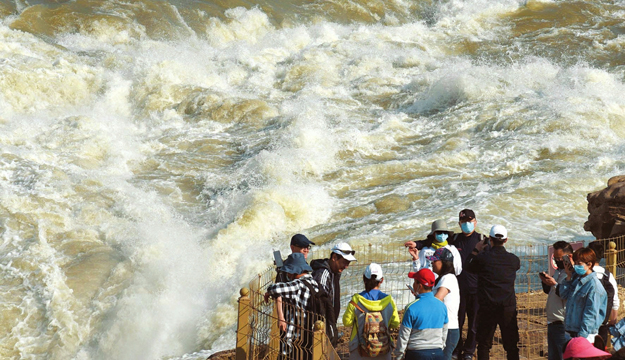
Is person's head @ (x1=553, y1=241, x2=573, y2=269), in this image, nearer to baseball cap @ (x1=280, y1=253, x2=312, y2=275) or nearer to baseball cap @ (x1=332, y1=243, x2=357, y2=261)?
baseball cap @ (x1=332, y1=243, x2=357, y2=261)

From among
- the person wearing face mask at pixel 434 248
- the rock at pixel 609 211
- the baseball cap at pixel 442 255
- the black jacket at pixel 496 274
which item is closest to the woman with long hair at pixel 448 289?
the baseball cap at pixel 442 255

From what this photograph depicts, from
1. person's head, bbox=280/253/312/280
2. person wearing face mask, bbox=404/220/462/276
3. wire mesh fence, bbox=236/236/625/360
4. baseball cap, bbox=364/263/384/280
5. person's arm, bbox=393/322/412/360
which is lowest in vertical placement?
wire mesh fence, bbox=236/236/625/360

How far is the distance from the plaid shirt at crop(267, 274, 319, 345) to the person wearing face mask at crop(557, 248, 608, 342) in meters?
1.86

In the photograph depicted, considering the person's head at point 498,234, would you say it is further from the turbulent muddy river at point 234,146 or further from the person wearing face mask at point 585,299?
the turbulent muddy river at point 234,146

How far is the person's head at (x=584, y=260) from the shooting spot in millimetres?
4676

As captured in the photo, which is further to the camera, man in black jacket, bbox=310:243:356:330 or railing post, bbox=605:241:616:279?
railing post, bbox=605:241:616:279

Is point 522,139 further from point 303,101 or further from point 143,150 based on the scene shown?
point 143,150

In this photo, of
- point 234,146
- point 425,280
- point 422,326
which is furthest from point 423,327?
point 234,146

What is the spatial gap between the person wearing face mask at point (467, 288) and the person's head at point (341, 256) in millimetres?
1229

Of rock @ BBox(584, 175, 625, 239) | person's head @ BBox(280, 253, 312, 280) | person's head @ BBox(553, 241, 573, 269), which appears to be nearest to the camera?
person's head @ BBox(280, 253, 312, 280)

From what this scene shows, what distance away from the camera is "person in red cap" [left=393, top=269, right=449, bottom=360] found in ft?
14.4

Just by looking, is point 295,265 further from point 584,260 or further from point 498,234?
point 584,260

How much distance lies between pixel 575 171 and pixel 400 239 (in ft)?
16.3

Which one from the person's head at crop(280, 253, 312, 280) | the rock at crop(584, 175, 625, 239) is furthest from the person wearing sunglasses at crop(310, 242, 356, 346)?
the rock at crop(584, 175, 625, 239)
